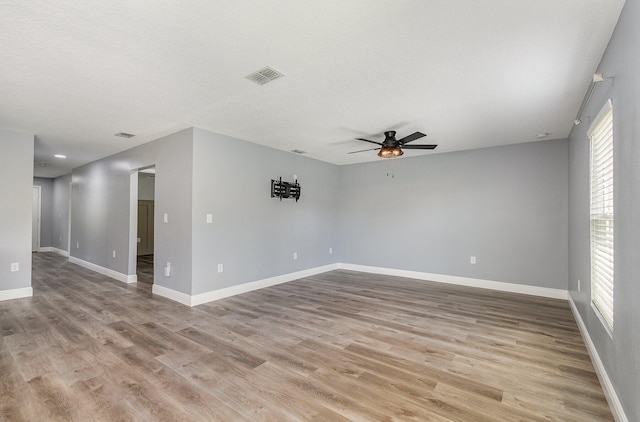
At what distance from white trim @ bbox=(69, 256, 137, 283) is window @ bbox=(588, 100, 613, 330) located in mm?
6378

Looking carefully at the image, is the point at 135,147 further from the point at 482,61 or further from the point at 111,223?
the point at 482,61

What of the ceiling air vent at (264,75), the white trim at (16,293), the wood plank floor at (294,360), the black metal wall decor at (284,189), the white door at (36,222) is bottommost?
the wood plank floor at (294,360)

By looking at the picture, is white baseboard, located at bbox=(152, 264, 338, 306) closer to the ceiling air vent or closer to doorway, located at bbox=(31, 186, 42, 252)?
the ceiling air vent

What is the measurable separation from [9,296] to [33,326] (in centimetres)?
170

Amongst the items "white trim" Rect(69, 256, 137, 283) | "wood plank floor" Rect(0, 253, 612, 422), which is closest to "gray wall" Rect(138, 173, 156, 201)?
"white trim" Rect(69, 256, 137, 283)

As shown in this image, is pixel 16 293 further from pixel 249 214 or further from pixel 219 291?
pixel 249 214

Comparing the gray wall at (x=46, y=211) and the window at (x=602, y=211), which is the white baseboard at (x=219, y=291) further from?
the gray wall at (x=46, y=211)

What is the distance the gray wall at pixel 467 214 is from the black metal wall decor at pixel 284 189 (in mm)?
1640

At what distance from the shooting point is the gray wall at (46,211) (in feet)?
30.4

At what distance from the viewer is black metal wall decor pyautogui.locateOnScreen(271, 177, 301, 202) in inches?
209

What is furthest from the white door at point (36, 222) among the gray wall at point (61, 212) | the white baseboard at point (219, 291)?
the white baseboard at point (219, 291)

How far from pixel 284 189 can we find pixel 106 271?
398cm

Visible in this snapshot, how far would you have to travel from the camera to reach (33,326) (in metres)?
3.26

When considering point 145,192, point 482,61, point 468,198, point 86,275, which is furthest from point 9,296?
point 468,198
